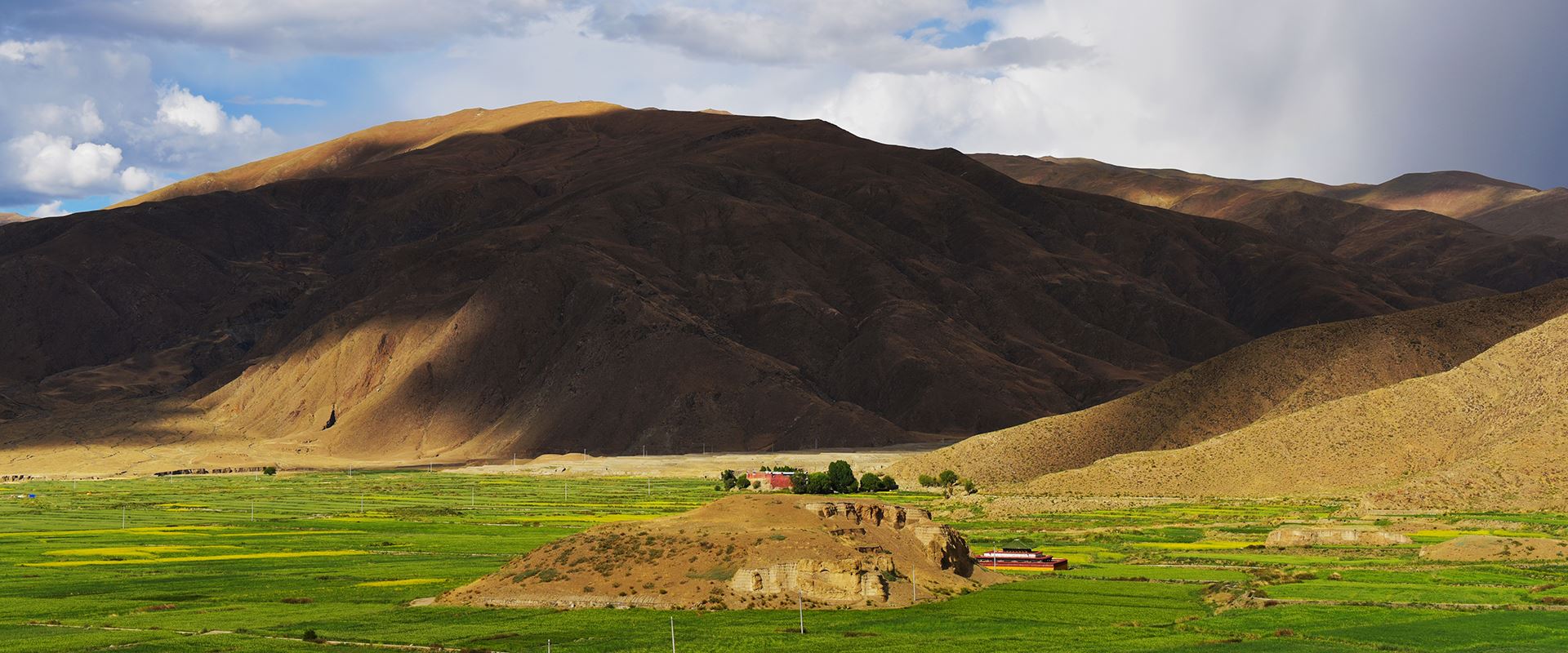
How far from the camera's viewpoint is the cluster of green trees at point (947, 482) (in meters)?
108

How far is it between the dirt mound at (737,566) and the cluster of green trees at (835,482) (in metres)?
52.4

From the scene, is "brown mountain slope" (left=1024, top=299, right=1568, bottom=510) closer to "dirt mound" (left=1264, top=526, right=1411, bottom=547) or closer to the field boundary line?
"dirt mound" (left=1264, top=526, right=1411, bottom=547)

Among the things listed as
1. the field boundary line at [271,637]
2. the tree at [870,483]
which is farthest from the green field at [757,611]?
the tree at [870,483]

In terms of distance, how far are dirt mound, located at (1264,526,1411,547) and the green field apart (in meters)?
1.71

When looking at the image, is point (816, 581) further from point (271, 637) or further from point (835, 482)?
point (835, 482)

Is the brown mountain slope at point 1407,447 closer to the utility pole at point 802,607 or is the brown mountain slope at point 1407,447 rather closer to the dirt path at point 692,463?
the dirt path at point 692,463

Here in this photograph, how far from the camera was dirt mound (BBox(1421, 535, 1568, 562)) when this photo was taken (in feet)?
192

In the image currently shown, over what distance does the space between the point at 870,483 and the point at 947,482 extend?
5406 mm

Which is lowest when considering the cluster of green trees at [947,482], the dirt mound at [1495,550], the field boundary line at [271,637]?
the field boundary line at [271,637]

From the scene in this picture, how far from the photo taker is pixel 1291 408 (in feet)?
362

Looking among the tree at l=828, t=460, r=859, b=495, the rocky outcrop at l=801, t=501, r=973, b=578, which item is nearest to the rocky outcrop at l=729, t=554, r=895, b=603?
the rocky outcrop at l=801, t=501, r=973, b=578

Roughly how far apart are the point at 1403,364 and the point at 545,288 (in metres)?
111

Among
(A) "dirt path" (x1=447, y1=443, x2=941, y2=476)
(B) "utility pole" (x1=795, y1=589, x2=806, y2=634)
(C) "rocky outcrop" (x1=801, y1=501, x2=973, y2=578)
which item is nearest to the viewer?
(B) "utility pole" (x1=795, y1=589, x2=806, y2=634)

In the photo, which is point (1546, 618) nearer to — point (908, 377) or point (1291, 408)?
point (1291, 408)
